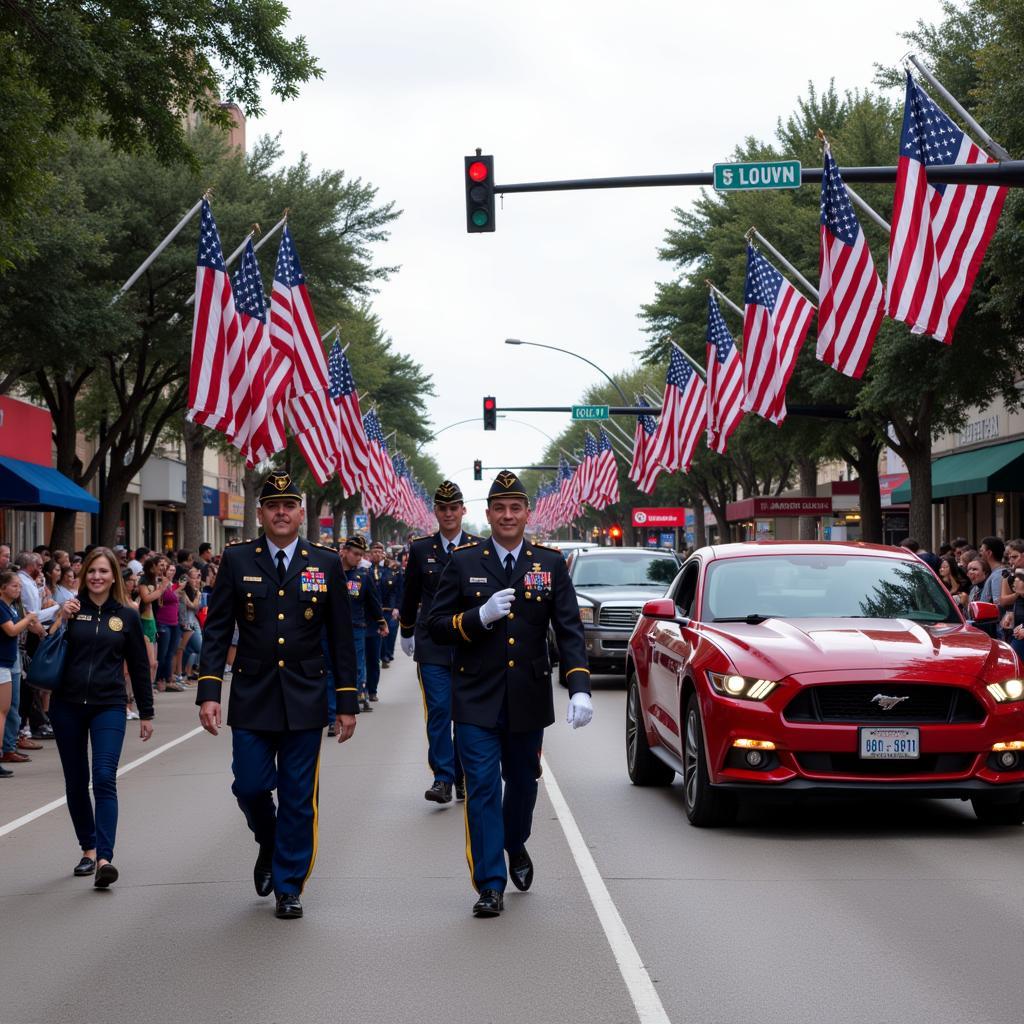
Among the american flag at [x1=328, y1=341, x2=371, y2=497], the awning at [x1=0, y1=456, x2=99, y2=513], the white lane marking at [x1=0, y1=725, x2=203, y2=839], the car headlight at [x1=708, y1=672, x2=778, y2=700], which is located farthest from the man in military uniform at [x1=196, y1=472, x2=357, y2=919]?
the american flag at [x1=328, y1=341, x2=371, y2=497]

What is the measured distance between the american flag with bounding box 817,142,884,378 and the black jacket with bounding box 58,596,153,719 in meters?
13.7

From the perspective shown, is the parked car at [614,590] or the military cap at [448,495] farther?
the parked car at [614,590]

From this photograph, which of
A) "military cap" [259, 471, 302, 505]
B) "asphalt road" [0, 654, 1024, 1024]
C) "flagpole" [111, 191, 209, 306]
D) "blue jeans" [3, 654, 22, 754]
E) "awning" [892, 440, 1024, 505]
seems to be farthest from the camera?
"awning" [892, 440, 1024, 505]

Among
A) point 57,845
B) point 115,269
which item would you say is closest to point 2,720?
point 57,845

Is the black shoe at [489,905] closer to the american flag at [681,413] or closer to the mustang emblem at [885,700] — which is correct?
the mustang emblem at [885,700]

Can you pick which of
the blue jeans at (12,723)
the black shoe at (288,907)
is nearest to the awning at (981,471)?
the blue jeans at (12,723)

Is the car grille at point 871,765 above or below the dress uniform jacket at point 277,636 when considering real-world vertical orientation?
below

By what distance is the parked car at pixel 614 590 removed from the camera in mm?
22875

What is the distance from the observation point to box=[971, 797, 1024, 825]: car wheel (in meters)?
10.4

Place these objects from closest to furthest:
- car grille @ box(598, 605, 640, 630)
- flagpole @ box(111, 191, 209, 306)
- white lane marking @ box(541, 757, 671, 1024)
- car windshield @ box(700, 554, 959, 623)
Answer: white lane marking @ box(541, 757, 671, 1024) < car windshield @ box(700, 554, 959, 623) < car grille @ box(598, 605, 640, 630) < flagpole @ box(111, 191, 209, 306)

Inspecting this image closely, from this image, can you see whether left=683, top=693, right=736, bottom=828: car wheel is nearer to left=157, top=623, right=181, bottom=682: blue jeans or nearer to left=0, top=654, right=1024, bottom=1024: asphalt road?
left=0, top=654, right=1024, bottom=1024: asphalt road

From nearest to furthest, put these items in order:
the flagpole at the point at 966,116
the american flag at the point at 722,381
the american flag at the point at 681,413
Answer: the flagpole at the point at 966,116 → the american flag at the point at 722,381 → the american flag at the point at 681,413

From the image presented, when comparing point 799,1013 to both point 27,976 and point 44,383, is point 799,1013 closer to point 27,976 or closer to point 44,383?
point 27,976

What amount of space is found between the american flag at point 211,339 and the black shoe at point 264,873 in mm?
15050
